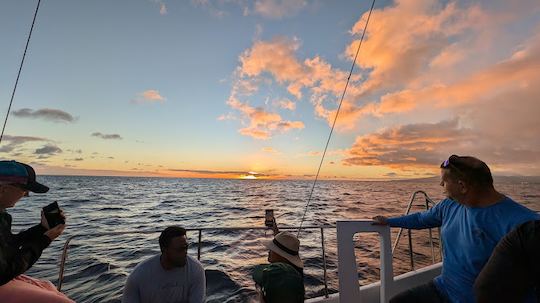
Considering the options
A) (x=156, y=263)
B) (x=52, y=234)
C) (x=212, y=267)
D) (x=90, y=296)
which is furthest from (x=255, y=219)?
(x=52, y=234)

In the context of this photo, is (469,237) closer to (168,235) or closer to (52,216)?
(168,235)

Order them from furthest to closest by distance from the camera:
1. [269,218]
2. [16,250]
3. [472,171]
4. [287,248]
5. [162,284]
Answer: [269,218] → [162,284] → [472,171] → [287,248] → [16,250]

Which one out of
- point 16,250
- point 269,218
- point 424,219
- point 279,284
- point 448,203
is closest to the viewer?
point 279,284

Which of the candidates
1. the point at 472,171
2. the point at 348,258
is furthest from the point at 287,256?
the point at 472,171

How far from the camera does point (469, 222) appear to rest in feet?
7.02

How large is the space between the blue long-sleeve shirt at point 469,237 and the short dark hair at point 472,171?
0.17 m

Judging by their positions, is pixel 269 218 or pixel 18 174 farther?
pixel 269 218

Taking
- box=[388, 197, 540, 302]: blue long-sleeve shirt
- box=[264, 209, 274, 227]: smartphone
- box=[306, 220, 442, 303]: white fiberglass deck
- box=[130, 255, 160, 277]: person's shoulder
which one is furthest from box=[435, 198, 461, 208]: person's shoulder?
box=[130, 255, 160, 277]: person's shoulder

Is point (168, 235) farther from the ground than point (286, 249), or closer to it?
closer to it

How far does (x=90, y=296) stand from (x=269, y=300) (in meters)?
6.25

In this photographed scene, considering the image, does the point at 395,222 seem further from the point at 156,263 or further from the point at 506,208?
the point at 156,263

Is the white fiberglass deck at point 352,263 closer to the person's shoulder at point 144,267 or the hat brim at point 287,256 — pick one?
the hat brim at point 287,256

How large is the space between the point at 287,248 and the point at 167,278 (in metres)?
1.61

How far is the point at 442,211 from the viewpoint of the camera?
2.61 meters
